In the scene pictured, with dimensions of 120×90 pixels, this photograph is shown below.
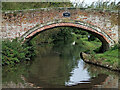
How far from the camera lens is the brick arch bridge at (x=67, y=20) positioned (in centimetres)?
1173

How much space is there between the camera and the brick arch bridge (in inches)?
462

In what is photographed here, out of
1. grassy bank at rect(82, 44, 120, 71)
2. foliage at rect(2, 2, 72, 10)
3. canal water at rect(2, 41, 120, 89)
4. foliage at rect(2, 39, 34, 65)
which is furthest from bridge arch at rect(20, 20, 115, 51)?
foliage at rect(2, 2, 72, 10)

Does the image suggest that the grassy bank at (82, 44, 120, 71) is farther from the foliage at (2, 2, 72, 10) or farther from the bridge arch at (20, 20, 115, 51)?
the foliage at (2, 2, 72, 10)

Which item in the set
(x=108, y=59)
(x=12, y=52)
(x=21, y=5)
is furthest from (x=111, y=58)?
(x=21, y=5)

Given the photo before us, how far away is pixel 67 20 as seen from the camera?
11781 mm

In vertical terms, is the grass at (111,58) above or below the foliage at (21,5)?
below

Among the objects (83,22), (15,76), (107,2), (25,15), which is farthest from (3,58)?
(107,2)

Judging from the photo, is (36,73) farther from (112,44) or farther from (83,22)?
(112,44)

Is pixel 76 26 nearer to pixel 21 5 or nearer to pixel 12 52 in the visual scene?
pixel 12 52

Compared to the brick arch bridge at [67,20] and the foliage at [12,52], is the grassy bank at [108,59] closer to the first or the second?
the brick arch bridge at [67,20]

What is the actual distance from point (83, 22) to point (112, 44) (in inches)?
80.0

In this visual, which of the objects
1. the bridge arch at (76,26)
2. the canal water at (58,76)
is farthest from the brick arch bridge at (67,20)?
the canal water at (58,76)

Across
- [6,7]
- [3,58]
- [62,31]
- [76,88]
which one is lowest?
[76,88]

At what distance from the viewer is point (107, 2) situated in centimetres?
1269
